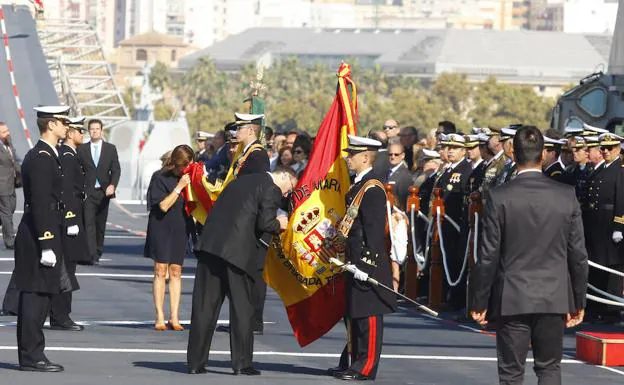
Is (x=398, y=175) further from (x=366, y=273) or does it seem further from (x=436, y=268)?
(x=366, y=273)

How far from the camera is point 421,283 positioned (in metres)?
20.2

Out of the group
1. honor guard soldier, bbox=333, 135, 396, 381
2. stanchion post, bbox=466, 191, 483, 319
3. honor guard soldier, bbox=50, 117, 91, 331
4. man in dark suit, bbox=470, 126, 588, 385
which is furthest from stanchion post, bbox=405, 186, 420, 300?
man in dark suit, bbox=470, 126, 588, 385

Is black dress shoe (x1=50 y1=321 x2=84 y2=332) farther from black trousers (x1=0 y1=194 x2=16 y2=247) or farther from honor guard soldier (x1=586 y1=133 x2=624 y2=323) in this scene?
black trousers (x1=0 y1=194 x2=16 y2=247)

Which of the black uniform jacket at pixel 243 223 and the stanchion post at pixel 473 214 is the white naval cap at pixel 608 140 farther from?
the black uniform jacket at pixel 243 223

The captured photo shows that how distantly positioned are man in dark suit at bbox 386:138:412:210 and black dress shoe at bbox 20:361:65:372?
7.18 meters

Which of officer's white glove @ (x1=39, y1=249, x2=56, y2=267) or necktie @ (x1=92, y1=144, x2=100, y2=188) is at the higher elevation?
officer's white glove @ (x1=39, y1=249, x2=56, y2=267)

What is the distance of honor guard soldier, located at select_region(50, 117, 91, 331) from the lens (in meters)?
14.2

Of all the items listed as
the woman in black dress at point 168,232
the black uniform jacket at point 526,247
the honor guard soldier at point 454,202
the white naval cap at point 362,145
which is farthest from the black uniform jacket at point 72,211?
the black uniform jacket at point 526,247

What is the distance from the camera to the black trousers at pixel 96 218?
23.2 metres

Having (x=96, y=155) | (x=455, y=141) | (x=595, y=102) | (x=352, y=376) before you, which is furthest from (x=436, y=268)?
(x=595, y=102)

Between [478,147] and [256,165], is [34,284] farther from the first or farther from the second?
[478,147]

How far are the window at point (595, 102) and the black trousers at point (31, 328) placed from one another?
1347 cm

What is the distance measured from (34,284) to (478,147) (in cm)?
654

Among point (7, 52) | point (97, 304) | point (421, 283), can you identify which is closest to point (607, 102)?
point (421, 283)
